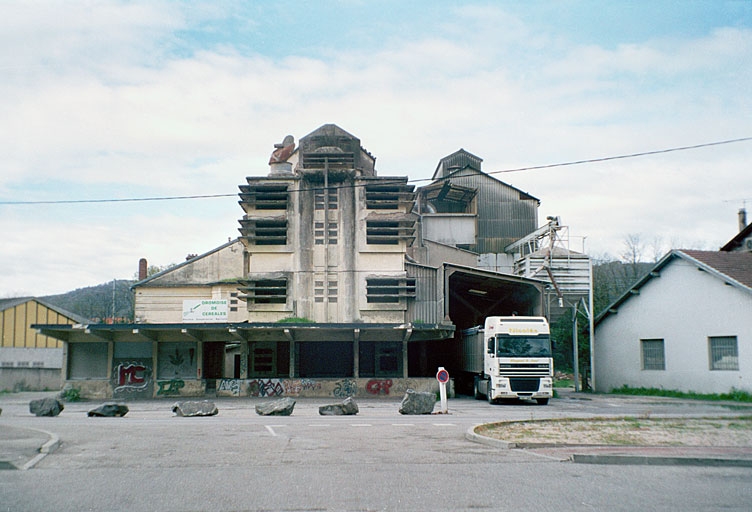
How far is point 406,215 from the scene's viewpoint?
3966 centimetres

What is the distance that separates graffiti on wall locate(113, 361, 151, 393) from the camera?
36281mm

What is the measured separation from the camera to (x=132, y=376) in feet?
120

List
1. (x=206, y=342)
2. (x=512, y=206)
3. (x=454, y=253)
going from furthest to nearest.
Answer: (x=512, y=206) < (x=454, y=253) < (x=206, y=342)

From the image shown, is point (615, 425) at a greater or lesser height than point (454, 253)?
lesser

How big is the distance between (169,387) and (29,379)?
60.5 feet

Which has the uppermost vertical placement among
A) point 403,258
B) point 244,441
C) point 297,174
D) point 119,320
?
point 297,174

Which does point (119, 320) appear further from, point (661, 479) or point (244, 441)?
point (661, 479)

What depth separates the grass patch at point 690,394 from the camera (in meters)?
29.3

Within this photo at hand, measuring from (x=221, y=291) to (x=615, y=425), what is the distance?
33702 millimetres

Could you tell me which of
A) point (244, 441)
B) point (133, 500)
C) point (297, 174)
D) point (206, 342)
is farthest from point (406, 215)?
point (133, 500)

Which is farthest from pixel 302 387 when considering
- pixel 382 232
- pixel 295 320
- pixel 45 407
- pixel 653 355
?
pixel 653 355

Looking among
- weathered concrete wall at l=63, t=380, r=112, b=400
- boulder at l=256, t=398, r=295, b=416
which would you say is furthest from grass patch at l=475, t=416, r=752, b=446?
weathered concrete wall at l=63, t=380, r=112, b=400

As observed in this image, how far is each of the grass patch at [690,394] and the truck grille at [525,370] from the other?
294 inches

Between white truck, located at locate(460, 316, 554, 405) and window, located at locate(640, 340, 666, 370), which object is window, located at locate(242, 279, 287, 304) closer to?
white truck, located at locate(460, 316, 554, 405)
